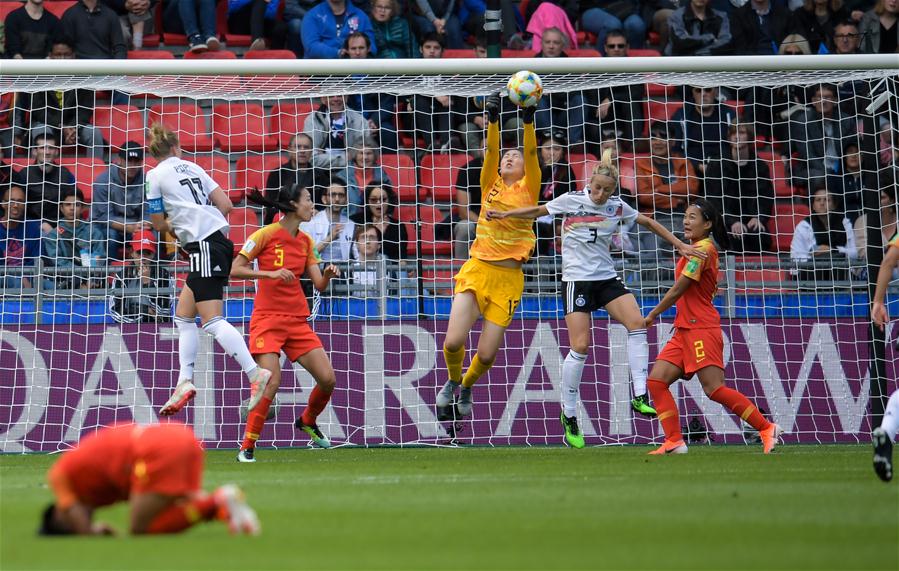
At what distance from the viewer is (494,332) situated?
1103 cm

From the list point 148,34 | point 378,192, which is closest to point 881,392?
point 378,192

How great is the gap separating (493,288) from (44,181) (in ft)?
17.2

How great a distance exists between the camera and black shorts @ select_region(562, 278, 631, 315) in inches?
438

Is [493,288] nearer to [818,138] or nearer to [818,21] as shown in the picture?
[818,138]

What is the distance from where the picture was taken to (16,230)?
1325 centimetres

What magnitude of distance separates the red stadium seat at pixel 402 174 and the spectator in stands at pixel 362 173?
8cm

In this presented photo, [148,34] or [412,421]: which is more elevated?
[148,34]

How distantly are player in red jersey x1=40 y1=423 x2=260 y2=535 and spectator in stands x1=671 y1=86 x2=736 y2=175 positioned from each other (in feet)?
32.6

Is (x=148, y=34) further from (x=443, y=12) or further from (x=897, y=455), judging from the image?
(x=897, y=455)

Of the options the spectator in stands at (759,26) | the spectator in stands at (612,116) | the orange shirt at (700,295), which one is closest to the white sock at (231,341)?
the orange shirt at (700,295)

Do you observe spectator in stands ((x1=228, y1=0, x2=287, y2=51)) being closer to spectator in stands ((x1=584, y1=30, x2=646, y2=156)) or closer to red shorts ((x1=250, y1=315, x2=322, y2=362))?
spectator in stands ((x1=584, y1=30, x2=646, y2=156))

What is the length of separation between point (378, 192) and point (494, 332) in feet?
9.38

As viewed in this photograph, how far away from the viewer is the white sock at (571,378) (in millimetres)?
11164

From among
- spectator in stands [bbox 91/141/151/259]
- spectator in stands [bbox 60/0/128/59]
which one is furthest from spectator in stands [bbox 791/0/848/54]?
spectator in stands [bbox 91/141/151/259]
